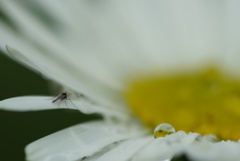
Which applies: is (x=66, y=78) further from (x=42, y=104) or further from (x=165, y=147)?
(x=165, y=147)

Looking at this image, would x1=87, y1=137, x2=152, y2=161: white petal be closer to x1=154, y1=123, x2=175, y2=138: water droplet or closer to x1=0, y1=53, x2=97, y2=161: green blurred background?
x1=154, y1=123, x2=175, y2=138: water droplet

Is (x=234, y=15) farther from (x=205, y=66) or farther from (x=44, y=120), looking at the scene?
(x=44, y=120)

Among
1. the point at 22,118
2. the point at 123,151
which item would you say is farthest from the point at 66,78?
the point at 22,118

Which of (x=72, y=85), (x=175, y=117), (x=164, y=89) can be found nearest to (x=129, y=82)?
(x=164, y=89)

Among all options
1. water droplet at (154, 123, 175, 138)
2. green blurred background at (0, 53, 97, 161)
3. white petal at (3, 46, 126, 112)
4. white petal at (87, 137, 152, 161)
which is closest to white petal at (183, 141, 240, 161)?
white petal at (87, 137, 152, 161)

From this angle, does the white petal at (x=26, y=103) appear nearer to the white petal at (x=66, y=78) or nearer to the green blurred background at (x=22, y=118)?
the white petal at (x=66, y=78)

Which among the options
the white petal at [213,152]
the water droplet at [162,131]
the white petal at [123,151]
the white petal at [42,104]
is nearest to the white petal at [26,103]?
the white petal at [42,104]
